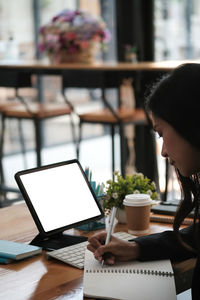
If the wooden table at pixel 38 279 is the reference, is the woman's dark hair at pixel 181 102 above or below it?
above

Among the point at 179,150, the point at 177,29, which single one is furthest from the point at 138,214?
the point at 177,29

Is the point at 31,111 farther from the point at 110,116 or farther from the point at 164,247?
the point at 164,247

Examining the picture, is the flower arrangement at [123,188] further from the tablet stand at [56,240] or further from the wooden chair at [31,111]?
the wooden chair at [31,111]

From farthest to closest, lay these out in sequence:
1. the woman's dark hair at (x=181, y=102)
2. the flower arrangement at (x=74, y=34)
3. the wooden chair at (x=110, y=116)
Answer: the flower arrangement at (x=74, y=34)
the wooden chair at (x=110, y=116)
the woman's dark hair at (x=181, y=102)

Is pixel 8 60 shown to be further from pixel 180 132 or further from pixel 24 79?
pixel 180 132

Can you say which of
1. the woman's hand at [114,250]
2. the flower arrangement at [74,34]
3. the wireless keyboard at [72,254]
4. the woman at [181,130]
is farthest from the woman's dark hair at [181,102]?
the flower arrangement at [74,34]

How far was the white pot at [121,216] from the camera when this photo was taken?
2.12 meters

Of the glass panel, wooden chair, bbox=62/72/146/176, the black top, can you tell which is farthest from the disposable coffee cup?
the glass panel

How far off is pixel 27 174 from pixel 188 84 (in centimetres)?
71

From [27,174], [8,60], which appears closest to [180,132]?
[27,174]

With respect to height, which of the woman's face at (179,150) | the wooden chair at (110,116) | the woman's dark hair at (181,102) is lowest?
the wooden chair at (110,116)

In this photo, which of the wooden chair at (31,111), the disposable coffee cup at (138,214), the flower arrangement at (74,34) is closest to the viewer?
the disposable coffee cup at (138,214)

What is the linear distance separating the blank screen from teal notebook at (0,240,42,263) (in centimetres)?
10

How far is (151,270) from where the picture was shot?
5.32 feet
